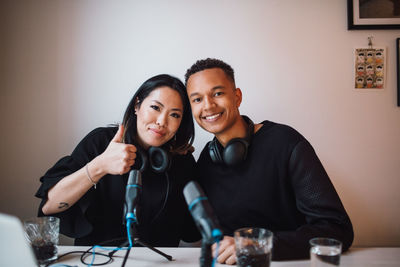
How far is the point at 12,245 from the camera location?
56 centimetres

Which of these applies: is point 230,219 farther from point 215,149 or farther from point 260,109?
point 260,109

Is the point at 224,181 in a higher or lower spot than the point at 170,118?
lower

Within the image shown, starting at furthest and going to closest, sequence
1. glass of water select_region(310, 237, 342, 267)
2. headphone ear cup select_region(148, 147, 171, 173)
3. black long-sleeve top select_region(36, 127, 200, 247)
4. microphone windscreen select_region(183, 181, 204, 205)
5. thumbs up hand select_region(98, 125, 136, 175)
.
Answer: black long-sleeve top select_region(36, 127, 200, 247), headphone ear cup select_region(148, 147, 171, 173), thumbs up hand select_region(98, 125, 136, 175), glass of water select_region(310, 237, 342, 267), microphone windscreen select_region(183, 181, 204, 205)

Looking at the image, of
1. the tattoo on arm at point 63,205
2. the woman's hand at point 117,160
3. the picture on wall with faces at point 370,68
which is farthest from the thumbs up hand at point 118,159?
the picture on wall with faces at point 370,68

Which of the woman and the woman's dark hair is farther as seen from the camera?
the woman's dark hair

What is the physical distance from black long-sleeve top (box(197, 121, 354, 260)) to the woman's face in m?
0.34

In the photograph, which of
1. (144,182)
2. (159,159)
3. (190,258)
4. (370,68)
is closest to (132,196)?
(190,258)

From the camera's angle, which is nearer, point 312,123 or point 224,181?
point 224,181

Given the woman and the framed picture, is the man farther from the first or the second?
the framed picture

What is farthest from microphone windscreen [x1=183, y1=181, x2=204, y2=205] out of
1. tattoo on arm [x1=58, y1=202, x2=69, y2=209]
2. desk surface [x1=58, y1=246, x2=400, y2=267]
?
tattoo on arm [x1=58, y1=202, x2=69, y2=209]

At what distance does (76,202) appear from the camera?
1.35 metres

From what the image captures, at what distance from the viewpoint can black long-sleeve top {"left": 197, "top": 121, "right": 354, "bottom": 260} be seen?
1.31 m

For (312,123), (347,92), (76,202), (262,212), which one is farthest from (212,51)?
(76,202)

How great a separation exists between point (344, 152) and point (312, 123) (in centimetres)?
30
